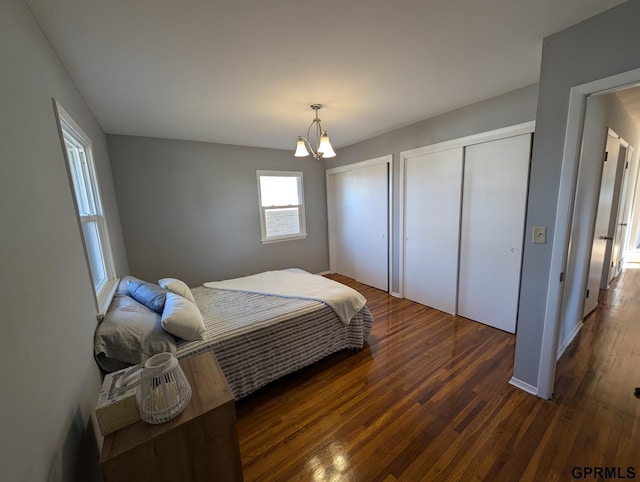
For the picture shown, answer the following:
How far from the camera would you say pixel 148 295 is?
1.88m

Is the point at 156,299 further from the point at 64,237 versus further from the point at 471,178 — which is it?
the point at 471,178

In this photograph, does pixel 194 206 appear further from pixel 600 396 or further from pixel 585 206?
pixel 600 396

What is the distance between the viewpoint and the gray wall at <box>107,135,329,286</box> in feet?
10.4

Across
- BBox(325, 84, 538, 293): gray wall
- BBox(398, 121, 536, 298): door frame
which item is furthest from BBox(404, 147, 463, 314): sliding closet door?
BBox(325, 84, 538, 293): gray wall

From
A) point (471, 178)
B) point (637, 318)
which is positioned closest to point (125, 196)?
point (471, 178)

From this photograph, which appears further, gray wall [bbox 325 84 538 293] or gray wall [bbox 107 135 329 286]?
gray wall [bbox 107 135 329 286]

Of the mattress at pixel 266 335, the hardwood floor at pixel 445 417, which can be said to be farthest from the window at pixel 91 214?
the hardwood floor at pixel 445 417

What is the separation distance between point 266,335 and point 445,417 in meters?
1.34

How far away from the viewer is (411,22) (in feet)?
4.48

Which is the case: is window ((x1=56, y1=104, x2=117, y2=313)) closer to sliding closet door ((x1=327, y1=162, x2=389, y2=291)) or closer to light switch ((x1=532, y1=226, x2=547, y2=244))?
light switch ((x1=532, y1=226, x2=547, y2=244))

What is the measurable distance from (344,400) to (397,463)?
0.52 meters

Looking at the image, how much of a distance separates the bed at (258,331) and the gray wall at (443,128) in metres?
→ 1.62

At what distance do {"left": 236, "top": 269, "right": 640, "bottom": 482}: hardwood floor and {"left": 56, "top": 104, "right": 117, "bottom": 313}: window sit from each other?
59.1 inches

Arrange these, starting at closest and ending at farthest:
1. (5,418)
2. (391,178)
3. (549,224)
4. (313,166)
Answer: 1. (5,418)
2. (549,224)
3. (391,178)
4. (313,166)
